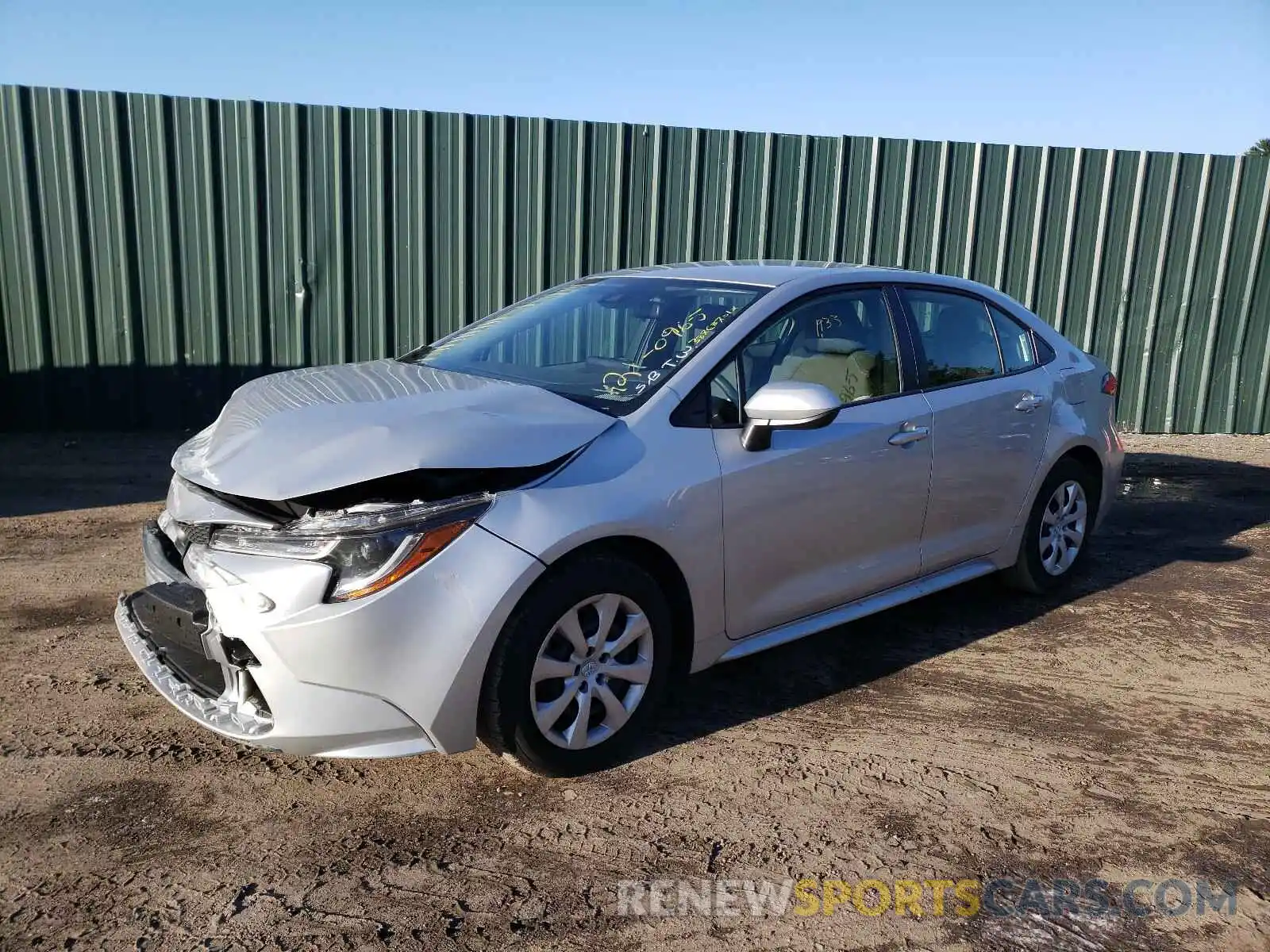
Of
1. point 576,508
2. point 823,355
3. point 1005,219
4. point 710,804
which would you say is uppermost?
point 1005,219

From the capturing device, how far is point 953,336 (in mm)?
4719

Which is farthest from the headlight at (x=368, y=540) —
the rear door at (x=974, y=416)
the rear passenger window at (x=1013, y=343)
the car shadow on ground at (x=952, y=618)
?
the rear passenger window at (x=1013, y=343)

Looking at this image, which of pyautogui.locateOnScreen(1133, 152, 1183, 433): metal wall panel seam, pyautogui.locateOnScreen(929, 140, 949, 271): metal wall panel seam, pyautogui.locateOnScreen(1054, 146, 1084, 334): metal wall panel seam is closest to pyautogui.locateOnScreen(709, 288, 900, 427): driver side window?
pyautogui.locateOnScreen(929, 140, 949, 271): metal wall panel seam

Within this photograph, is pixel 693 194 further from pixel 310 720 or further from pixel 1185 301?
pixel 310 720

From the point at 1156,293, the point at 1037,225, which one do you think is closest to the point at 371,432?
the point at 1037,225

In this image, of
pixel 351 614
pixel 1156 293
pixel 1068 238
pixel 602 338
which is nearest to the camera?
pixel 351 614

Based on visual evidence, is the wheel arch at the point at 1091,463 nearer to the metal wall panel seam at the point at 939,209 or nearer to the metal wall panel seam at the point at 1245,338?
the metal wall panel seam at the point at 939,209

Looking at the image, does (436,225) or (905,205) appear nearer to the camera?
(436,225)

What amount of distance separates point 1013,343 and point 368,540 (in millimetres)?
3483

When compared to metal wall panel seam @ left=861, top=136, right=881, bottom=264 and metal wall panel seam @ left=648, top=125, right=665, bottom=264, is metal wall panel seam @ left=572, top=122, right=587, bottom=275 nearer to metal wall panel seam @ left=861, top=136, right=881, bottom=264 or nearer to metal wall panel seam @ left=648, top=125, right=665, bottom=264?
metal wall panel seam @ left=648, top=125, right=665, bottom=264

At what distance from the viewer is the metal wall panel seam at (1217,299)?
9961 mm

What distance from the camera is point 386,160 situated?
8.48 meters

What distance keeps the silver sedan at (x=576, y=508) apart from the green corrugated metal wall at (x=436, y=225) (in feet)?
13.9

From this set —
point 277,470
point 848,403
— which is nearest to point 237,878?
point 277,470
